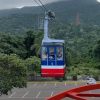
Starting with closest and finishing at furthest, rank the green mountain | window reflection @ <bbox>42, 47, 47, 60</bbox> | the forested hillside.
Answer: window reflection @ <bbox>42, 47, 47, 60</bbox>, the forested hillside, the green mountain

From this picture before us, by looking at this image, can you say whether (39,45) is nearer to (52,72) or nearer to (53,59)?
(53,59)

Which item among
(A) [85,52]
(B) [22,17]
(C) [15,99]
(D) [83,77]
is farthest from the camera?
(B) [22,17]

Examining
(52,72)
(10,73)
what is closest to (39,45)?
(10,73)

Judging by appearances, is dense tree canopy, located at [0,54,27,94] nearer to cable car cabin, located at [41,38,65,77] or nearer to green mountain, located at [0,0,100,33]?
cable car cabin, located at [41,38,65,77]

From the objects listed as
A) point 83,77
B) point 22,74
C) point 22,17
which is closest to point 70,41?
point 83,77

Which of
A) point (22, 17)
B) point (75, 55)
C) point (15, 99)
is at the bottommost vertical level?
point (15, 99)

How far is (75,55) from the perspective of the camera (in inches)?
3110

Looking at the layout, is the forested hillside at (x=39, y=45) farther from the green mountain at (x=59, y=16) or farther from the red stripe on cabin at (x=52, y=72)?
the red stripe on cabin at (x=52, y=72)

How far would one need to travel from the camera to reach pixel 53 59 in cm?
2039

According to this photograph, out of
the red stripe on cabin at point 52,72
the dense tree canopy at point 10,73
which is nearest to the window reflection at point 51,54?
the red stripe on cabin at point 52,72

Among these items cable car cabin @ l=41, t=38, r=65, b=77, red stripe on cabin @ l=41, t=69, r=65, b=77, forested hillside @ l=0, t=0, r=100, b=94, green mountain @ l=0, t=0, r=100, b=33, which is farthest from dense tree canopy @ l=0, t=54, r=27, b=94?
green mountain @ l=0, t=0, r=100, b=33

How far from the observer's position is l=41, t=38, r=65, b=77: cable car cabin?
781 inches

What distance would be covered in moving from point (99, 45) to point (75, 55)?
4.78 m

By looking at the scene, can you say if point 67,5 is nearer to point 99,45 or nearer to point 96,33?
point 96,33
